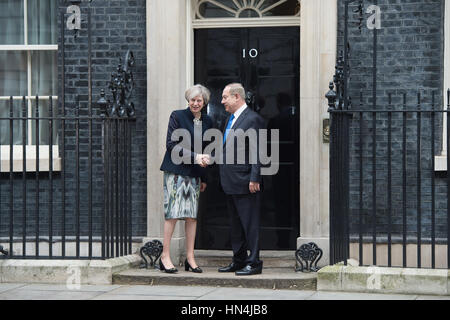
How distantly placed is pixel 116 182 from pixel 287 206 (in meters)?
1.90

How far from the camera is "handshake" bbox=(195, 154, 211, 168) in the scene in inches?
336

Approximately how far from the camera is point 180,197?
8.80 m

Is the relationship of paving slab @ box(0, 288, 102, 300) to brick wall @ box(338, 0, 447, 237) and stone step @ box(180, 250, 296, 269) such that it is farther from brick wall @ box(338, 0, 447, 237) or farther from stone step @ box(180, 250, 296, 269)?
brick wall @ box(338, 0, 447, 237)

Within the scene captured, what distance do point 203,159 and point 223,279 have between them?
109 centimetres

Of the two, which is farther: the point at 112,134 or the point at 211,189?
the point at 211,189

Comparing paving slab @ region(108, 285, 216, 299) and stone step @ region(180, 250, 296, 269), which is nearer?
paving slab @ region(108, 285, 216, 299)

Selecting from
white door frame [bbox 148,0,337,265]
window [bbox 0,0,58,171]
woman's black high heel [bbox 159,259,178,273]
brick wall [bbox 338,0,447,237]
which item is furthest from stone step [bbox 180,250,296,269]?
window [bbox 0,0,58,171]

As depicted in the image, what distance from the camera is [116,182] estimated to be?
908 centimetres

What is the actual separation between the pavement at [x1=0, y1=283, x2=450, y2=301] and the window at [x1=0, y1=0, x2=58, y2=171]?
2.22 meters

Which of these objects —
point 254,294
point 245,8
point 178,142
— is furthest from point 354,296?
point 245,8

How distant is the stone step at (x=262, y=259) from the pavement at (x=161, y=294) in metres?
1.13

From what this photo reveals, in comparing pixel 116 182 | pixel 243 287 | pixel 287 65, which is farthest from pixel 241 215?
pixel 287 65

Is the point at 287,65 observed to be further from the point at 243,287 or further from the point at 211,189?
the point at 243,287

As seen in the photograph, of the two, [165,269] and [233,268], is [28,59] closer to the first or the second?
[165,269]
